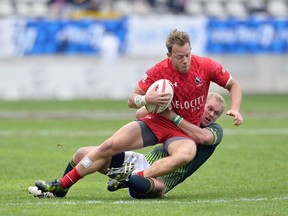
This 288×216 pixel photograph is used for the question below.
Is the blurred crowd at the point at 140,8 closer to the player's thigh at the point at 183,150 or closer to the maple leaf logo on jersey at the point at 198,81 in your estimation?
the maple leaf logo on jersey at the point at 198,81

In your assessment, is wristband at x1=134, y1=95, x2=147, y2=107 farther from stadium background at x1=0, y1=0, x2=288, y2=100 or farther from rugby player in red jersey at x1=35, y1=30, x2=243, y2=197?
stadium background at x1=0, y1=0, x2=288, y2=100

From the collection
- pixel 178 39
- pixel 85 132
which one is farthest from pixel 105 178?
pixel 85 132

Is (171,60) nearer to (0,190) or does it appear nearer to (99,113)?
(0,190)

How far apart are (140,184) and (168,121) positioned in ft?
3.29

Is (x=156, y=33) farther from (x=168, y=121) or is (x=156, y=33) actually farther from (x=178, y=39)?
(x=178, y=39)

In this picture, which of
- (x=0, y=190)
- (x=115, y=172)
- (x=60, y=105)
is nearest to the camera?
(x=115, y=172)

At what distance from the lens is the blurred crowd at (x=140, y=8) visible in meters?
36.5

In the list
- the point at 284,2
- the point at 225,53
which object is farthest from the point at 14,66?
the point at 284,2

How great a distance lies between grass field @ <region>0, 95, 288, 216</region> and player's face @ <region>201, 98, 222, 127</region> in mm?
914

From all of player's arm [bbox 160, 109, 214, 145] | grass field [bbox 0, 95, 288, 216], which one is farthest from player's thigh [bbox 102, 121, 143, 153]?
grass field [bbox 0, 95, 288, 216]

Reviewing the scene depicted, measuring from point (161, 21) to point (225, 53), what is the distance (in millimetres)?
2781

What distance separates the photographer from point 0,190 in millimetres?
12422

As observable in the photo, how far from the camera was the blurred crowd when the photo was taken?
3650 centimetres

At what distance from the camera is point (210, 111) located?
472 inches
